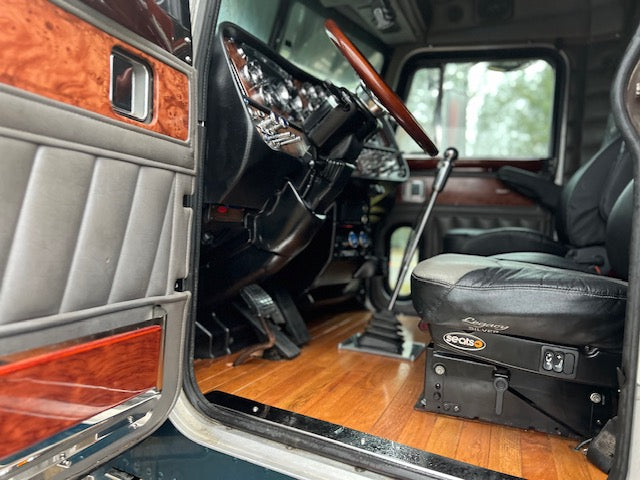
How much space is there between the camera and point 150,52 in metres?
0.90

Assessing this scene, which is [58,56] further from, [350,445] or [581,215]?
[581,215]

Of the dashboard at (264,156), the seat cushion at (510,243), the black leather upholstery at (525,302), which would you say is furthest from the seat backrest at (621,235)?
the dashboard at (264,156)

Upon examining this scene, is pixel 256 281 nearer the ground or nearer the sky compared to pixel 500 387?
nearer the sky

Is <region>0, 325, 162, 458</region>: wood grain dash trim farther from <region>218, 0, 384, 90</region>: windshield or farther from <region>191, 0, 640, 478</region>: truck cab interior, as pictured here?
<region>218, 0, 384, 90</region>: windshield

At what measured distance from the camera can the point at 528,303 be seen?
1071 millimetres

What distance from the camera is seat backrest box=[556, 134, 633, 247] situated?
6.24ft

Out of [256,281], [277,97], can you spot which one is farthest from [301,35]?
[256,281]

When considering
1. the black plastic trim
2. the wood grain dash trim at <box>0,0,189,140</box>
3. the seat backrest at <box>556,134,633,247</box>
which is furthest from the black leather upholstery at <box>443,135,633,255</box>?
the wood grain dash trim at <box>0,0,189,140</box>

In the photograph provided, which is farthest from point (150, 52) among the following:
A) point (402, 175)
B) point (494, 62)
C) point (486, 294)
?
point (494, 62)

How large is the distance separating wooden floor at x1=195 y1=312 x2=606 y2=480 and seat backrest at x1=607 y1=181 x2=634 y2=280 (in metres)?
0.54

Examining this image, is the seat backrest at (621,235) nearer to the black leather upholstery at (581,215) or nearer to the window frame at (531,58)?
the black leather upholstery at (581,215)

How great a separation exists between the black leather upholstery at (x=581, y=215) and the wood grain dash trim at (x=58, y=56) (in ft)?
5.80

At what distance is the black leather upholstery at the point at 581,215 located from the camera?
74.4 inches

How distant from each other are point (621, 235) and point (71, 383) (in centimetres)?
148
